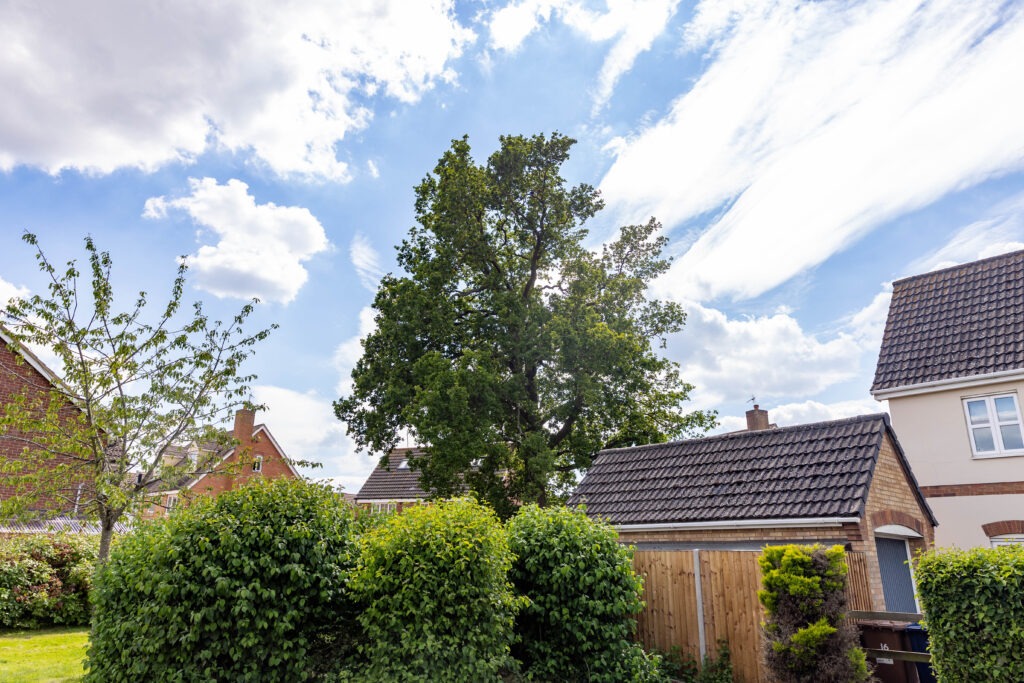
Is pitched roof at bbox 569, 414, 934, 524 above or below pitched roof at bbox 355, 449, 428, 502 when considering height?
below

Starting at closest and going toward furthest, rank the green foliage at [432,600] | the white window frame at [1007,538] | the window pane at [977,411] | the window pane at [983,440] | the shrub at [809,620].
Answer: the green foliage at [432,600] < the shrub at [809,620] < the white window frame at [1007,538] < the window pane at [983,440] < the window pane at [977,411]

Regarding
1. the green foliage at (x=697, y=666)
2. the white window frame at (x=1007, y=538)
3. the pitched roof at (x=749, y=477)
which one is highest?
the pitched roof at (x=749, y=477)

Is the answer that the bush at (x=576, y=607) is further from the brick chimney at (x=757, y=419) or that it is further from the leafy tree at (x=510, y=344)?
the brick chimney at (x=757, y=419)

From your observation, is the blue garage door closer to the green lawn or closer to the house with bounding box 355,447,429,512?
the green lawn

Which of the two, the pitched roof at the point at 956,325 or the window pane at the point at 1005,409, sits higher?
the pitched roof at the point at 956,325

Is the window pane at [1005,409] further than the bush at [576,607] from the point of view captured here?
Yes

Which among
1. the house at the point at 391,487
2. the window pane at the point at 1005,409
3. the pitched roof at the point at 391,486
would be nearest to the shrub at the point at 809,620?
the window pane at the point at 1005,409

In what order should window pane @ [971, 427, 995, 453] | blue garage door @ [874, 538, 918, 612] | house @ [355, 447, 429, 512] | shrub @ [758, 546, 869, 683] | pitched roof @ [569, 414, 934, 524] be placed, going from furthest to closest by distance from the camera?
house @ [355, 447, 429, 512], window pane @ [971, 427, 995, 453], blue garage door @ [874, 538, 918, 612], pitched roof @ [569, 414, 934, 524], shrub @ [758, 546, 869, 683]

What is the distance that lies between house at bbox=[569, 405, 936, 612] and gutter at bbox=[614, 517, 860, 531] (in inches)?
0.7

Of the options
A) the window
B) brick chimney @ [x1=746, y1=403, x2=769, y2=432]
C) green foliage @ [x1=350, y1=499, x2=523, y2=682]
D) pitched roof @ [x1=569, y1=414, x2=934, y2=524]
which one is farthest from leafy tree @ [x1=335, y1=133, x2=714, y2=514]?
green foliage @ [x1=350, y1=499, x2=523, y2=682]

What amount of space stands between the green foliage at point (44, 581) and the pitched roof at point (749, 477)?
13.7 meters

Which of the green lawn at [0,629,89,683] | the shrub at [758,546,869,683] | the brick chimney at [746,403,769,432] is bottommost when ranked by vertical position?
the green lawn at [0,629,89,683]

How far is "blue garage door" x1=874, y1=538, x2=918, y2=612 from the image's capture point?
11.5m

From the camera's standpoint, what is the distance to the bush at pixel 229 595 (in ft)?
23.1
